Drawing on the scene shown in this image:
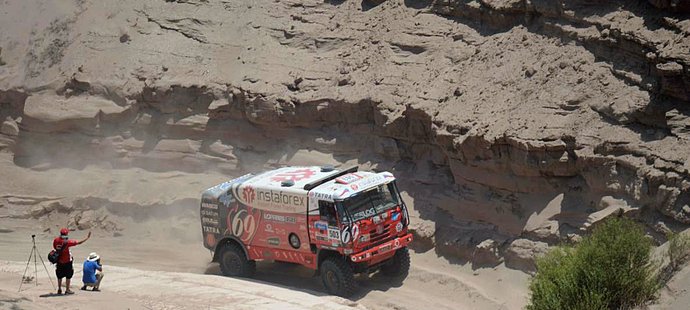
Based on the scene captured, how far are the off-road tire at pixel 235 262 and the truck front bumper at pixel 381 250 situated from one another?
298cm

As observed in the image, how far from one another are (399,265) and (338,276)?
1.74m

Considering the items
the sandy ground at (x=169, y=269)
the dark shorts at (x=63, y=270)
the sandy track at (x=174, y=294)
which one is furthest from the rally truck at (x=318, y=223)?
the dark shorts at (x=63, y=270)

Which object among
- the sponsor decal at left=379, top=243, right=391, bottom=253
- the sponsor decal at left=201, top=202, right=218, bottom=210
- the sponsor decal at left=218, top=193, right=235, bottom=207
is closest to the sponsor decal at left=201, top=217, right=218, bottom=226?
the sponsor decal at left=201, top=202, right=218, bottom=210

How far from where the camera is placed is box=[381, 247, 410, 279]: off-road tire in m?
19.8

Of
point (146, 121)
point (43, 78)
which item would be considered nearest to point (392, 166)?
point (146, 121)

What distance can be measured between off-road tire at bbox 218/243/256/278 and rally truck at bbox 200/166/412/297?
2cm

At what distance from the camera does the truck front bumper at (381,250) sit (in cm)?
1844

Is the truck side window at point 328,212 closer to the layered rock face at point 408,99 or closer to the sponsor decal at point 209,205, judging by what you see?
the sponsor decal at point 209,205

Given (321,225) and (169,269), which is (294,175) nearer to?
(321,225)

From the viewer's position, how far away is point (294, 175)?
781 inches

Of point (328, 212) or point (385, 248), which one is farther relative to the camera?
point (385, 248)

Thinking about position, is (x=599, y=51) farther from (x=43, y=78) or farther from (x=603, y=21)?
(x=43, y=78)

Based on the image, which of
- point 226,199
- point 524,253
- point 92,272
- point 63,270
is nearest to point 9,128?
point 226,199

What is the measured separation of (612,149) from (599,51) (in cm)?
270
